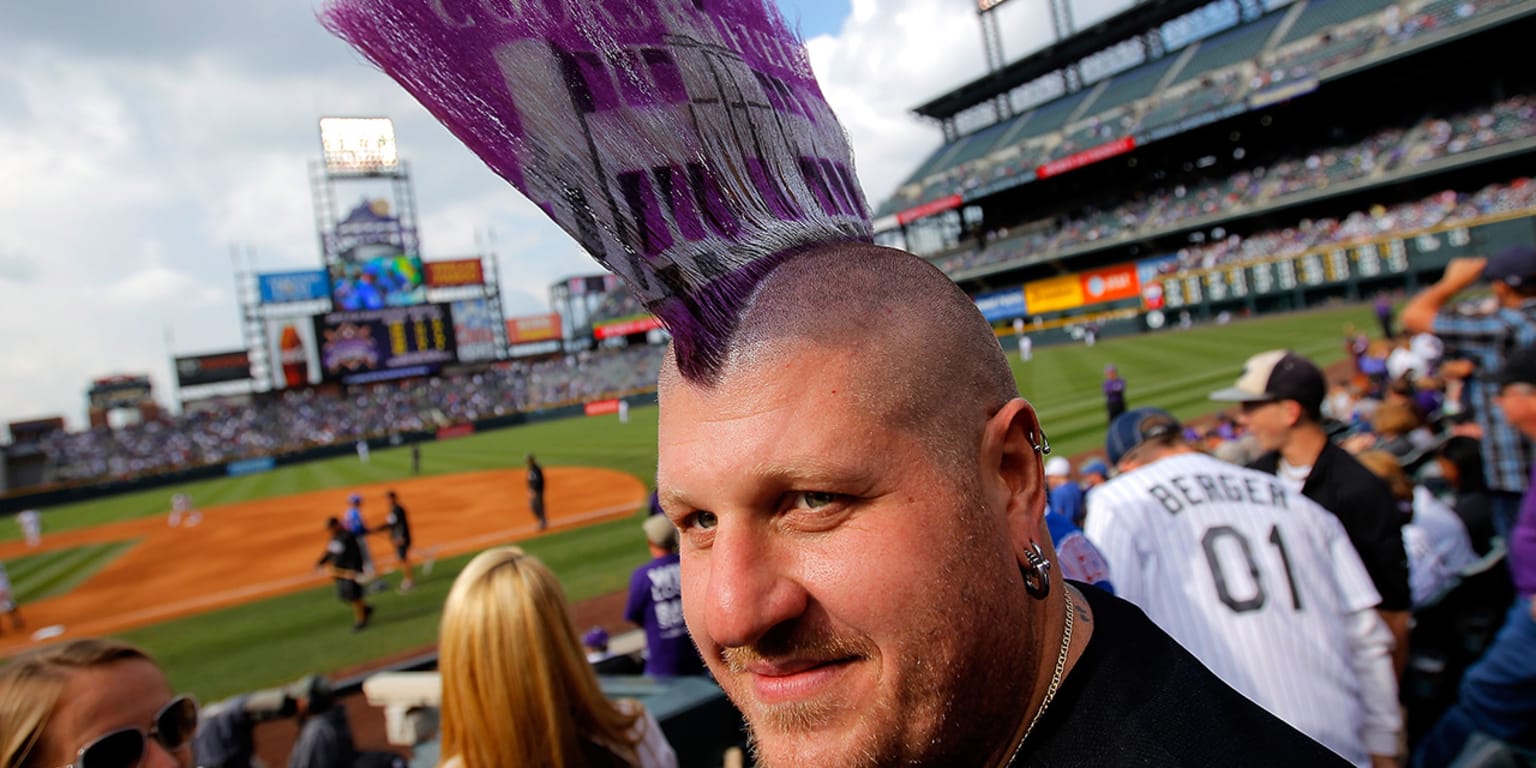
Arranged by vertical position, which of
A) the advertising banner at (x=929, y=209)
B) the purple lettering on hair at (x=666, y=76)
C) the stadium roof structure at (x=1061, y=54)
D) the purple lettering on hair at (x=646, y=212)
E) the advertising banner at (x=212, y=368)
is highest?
the stadium roof structure at (x=1061, y=54)

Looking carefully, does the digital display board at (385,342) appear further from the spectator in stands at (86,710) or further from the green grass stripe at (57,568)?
the spectator in stands at (86,710)

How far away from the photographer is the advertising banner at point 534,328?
6431 centimetres

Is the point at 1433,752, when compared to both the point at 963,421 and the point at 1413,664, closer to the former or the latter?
the point at 1413,664

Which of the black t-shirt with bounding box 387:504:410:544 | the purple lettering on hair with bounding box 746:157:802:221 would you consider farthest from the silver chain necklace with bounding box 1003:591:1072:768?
the black t-shirt with bounding box 387:504:410:544

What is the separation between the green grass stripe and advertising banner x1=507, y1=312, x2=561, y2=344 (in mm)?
Answer: 40674

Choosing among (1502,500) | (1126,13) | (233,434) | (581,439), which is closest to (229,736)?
(1502,500)

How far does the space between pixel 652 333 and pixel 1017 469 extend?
1327 inches

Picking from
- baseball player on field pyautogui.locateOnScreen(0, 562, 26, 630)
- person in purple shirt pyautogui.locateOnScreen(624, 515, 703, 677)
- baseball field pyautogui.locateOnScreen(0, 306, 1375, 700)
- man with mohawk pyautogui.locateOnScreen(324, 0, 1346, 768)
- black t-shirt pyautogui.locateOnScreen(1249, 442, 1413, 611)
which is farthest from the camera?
baseball player on field pyautogui.locateOnScreen(0, 562, 26, 630)

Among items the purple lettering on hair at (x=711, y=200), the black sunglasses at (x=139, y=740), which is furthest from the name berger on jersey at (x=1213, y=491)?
the black sunglasses at (x=139, y=740)

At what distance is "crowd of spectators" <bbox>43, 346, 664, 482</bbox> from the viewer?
1929 inches

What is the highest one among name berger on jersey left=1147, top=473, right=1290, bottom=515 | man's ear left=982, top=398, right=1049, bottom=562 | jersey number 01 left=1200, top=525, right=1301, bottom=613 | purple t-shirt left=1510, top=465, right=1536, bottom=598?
man's ear left=982, top=398, right=1049, bottom=562

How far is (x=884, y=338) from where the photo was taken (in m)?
1.09

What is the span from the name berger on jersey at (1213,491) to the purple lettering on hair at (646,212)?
90.9 inches

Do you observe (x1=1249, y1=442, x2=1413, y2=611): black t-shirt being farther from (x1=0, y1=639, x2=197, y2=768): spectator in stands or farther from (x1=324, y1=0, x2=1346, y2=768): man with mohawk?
(x1=0, y1=639, x2=197, y2=768): spectator in stands
